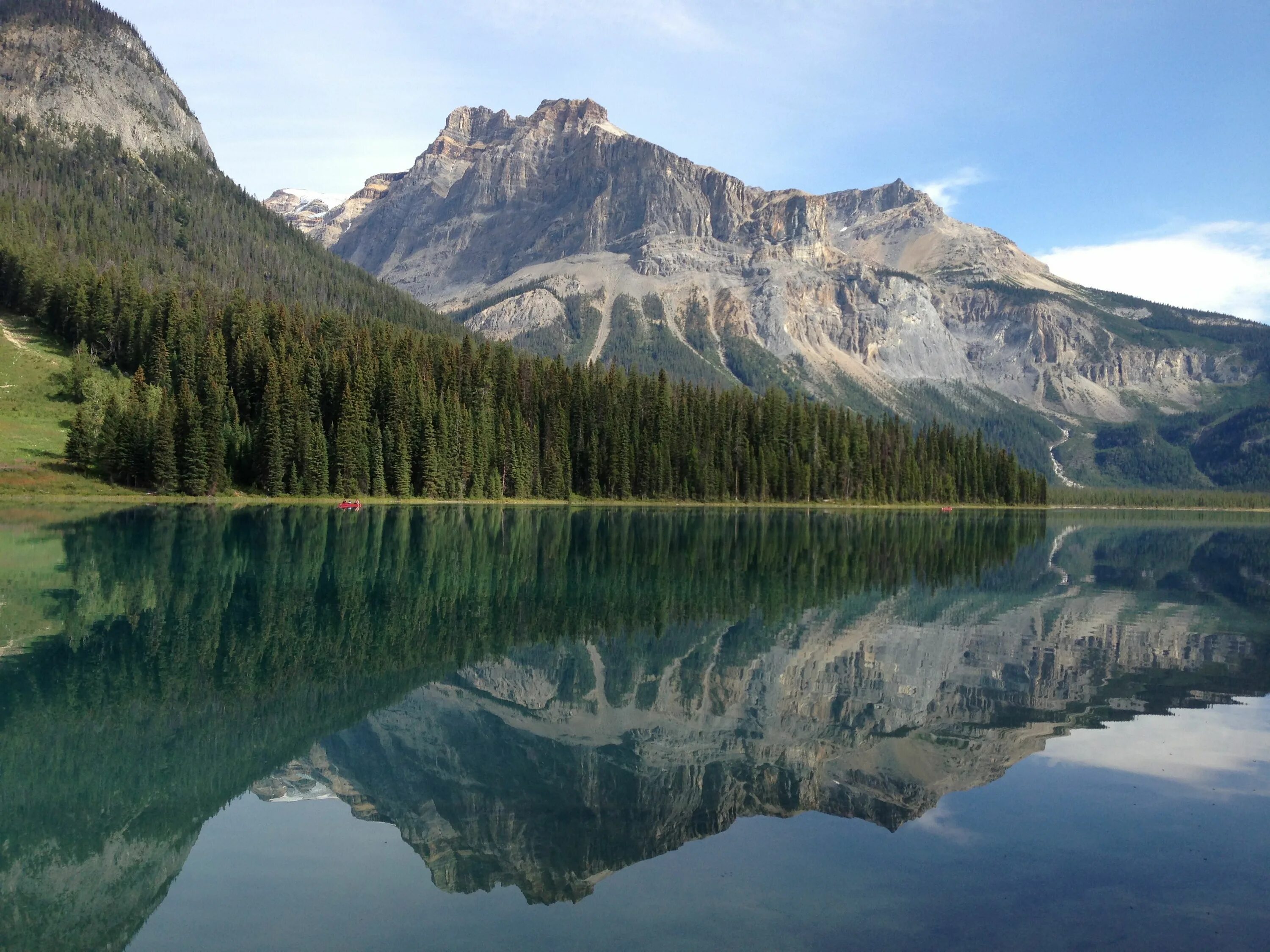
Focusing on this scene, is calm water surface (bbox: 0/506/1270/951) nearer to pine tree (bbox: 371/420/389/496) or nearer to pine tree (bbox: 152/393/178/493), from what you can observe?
pine tree (bbox: 152/393/178/493)

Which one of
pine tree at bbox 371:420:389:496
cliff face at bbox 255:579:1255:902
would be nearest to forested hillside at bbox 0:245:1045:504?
pine tree at bbox 371:420:389:496

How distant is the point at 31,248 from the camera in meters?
138

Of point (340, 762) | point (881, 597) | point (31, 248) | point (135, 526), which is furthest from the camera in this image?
point (31, 248)

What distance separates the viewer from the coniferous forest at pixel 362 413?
10075 cm

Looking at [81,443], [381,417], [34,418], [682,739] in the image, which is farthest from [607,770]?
[34,418]

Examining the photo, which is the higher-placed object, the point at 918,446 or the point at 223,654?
the point at 918,446

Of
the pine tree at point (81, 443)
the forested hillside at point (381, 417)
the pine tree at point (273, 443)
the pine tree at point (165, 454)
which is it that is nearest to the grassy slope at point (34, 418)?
the pine tree at point (81, 443)

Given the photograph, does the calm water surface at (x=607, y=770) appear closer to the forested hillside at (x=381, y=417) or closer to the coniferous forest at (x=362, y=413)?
the forested hillside at (x=381, y=417)

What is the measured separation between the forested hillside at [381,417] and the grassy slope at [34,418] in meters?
2.97

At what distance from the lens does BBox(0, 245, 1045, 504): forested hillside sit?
3868 inches

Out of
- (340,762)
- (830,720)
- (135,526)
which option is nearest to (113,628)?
(340,762)

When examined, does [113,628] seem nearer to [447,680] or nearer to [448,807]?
[447,680]

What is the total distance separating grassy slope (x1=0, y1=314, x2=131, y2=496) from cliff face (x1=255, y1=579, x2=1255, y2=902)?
81177 mm

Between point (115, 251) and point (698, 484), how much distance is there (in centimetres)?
11943
